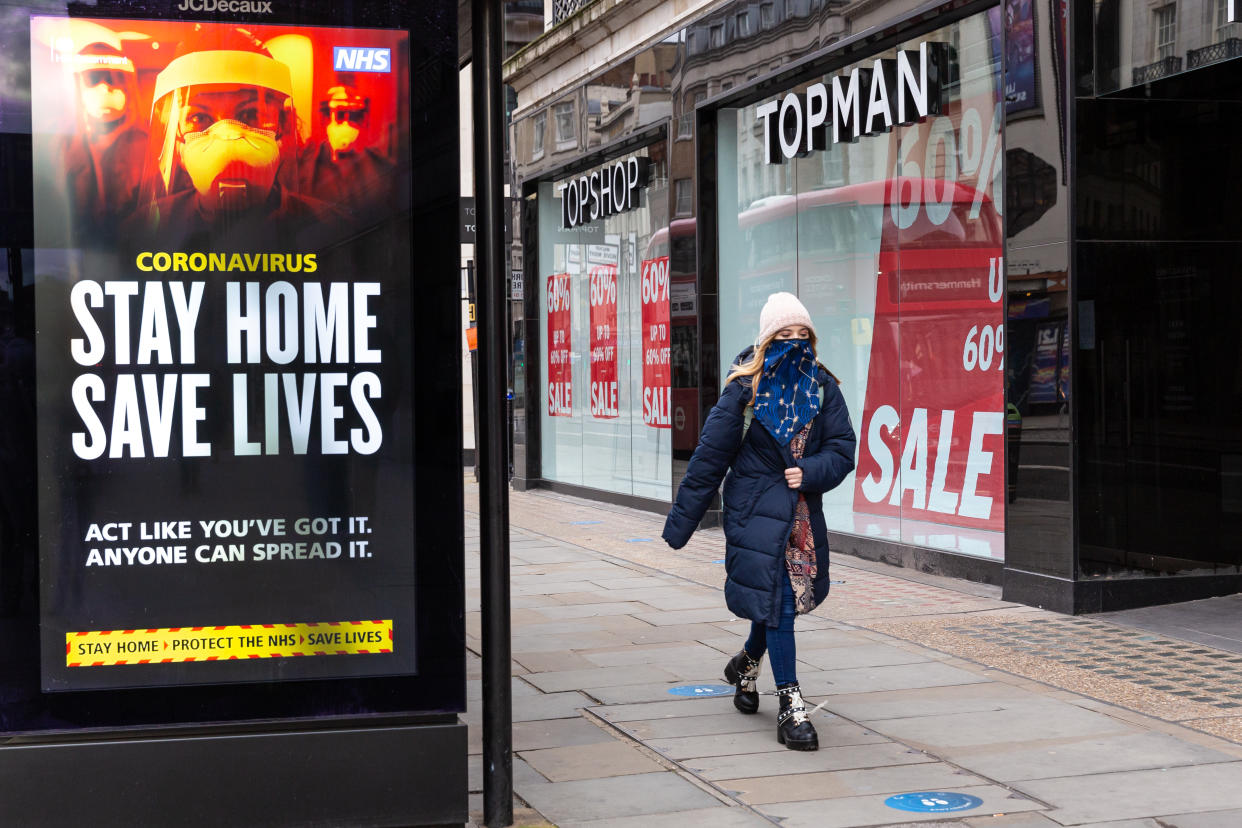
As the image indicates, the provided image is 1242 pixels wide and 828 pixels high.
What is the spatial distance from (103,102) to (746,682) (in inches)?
132

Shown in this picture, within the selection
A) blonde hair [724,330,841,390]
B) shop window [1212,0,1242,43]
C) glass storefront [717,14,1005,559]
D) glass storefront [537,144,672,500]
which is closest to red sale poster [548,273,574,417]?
glass storefront [537,144,672,500]

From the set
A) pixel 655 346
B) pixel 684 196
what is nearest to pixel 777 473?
pixel 684 196

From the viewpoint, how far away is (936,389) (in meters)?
10.2

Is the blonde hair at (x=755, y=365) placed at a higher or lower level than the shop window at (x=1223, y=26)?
lower

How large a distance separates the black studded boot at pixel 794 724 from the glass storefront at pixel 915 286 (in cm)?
418

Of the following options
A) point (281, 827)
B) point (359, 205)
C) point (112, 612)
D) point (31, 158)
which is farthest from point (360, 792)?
point (31, 158)

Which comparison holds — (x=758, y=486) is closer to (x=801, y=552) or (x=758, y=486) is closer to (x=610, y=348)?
(x=801, y=552)

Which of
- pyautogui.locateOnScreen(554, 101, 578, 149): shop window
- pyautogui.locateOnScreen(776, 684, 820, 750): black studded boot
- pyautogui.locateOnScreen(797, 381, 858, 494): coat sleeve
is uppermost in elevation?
pyautogui.locateOnScreen(554, 101, 578, 149): shop window

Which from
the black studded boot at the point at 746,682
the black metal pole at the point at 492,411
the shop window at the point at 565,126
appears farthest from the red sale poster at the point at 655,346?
the black metal pole at the point at 492,411

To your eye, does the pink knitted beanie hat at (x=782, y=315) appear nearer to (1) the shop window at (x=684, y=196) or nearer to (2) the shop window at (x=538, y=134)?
(1) the shop window at (x=684, y=196)

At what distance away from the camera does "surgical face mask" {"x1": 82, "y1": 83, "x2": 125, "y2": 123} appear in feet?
13.3

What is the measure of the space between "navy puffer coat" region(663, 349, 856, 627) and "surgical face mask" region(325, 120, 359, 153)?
1.88m

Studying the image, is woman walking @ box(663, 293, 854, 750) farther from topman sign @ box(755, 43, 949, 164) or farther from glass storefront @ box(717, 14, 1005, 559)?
topman sign @ box(755, 43, 949, 164)

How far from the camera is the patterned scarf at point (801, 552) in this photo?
559 cm
